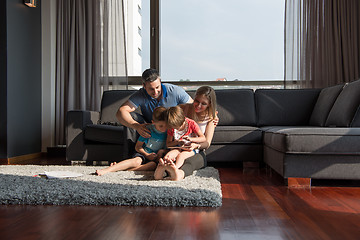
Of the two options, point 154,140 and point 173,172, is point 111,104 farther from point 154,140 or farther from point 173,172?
point 173,172

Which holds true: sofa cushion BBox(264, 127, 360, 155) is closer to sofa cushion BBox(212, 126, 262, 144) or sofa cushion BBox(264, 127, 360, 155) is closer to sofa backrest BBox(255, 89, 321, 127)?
sofa cushion BBox(212, 126, 262, 144)

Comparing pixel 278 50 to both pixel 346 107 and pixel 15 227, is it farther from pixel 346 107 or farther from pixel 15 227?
pixel 15 227

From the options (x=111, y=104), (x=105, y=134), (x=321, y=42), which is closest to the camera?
(x=105, y=134)

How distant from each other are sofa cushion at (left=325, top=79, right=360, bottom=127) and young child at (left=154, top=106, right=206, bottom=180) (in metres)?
1.21

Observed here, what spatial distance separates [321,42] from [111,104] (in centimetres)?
269

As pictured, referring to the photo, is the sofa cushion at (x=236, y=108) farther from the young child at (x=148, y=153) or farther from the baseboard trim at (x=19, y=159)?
the baseboard trim at (x=19, y=159)

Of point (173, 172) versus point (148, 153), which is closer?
point (173, 172)

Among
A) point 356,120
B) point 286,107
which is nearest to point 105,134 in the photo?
point 286,107

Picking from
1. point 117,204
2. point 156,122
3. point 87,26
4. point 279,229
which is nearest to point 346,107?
point 156,122

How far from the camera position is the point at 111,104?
13.1 ft

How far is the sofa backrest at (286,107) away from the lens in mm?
3811

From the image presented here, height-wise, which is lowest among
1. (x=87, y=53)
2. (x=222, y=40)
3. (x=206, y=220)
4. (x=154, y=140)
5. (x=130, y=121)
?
(x=206, y=220)

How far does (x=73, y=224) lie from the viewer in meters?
1.46

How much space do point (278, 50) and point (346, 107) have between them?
6.74 feet
